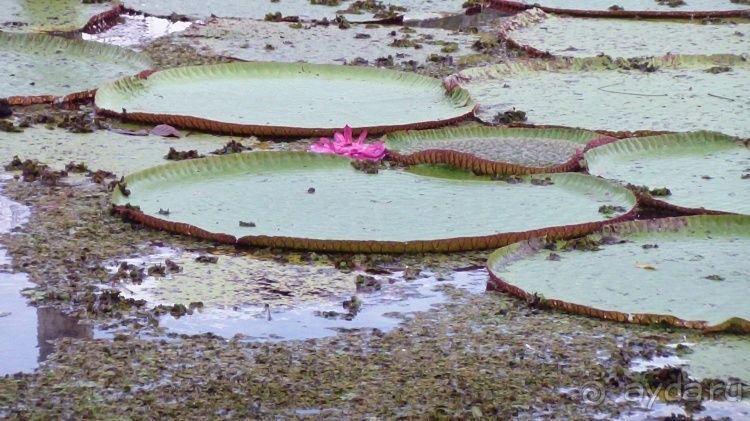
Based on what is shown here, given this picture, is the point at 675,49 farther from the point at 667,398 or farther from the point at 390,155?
the point at 667,398

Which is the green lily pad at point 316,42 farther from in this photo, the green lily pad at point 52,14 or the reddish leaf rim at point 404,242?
the reddish leaf rim at point 404,242

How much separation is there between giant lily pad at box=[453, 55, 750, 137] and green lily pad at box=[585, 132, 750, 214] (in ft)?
0.96

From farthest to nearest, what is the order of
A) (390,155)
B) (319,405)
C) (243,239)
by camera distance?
1. (390,155)
2. (243,239)
3. (319,405)

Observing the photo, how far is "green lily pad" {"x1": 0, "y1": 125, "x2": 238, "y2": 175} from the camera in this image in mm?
5406

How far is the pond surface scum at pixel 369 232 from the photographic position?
3391 mm

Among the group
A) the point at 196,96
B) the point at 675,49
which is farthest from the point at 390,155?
the point at 675,49

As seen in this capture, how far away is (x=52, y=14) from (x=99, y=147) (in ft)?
9.94

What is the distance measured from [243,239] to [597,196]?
4.51 ft

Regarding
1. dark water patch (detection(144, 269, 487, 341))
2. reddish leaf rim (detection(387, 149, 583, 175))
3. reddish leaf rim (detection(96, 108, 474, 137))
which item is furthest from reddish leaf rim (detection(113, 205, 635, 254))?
reddish leaf rim (detection(96, 108, 474, 137))

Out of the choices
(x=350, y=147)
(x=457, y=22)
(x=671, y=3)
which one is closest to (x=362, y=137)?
(x=350, y=147)

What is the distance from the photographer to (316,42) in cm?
782

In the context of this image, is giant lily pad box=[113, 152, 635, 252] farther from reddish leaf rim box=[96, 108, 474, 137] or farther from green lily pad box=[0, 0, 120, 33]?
green lily pad box=[0, 0, 120, 33]

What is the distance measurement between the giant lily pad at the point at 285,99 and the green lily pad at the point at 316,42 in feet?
1.65

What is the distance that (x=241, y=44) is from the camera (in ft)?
25.3
